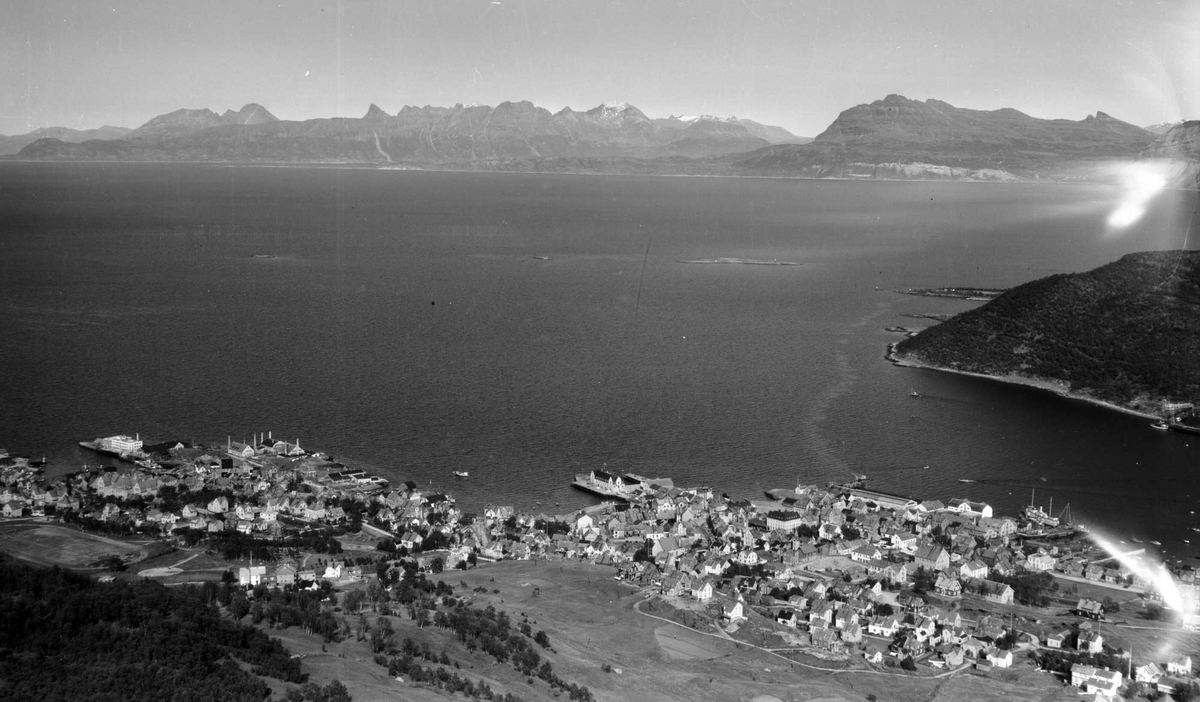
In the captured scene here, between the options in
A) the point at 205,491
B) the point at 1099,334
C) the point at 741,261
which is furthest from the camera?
the point at 741,261

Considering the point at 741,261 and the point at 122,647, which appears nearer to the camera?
the point at 122,647

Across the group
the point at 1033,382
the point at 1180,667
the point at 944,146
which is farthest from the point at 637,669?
the point at 944,146

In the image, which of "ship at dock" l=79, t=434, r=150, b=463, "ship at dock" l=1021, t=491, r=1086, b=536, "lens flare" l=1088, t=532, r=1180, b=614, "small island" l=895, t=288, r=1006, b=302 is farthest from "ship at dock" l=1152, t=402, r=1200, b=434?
"ship at dock" l=79, t=434, r=150, b=463

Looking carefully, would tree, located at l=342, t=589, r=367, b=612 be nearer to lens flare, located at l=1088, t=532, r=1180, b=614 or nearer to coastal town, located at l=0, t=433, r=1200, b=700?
coastal town, located at l=0, t=433, r=1200, b=700

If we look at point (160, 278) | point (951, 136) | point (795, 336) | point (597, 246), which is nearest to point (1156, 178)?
point (597, 246)

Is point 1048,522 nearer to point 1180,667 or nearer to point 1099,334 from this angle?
point 1180,667

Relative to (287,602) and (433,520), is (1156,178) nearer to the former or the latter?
(433,520)

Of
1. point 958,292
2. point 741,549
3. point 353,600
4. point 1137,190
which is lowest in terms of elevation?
point 741,549

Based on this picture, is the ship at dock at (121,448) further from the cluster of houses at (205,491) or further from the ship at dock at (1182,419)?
the ship at dock at (1182,419)
